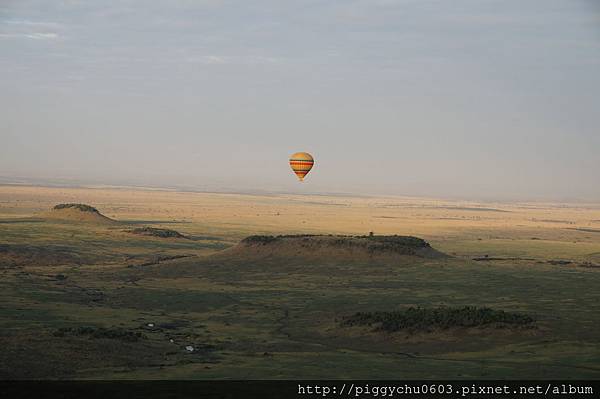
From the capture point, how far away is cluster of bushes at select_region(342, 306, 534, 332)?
40.8 meters

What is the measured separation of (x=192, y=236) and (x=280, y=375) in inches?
3172

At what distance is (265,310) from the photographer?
5056cm

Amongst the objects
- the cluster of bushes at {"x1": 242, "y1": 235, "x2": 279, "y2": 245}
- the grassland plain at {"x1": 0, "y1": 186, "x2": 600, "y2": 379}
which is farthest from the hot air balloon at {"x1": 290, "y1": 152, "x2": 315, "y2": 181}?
the cluster of bushes at {"x1": 242, "y1": 235, "x2": 279, "y2": 245}

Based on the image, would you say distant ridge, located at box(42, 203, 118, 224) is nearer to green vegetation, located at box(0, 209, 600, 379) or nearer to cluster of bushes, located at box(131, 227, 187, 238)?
cluster of bushes, located at box(131, 227, 187, 238)

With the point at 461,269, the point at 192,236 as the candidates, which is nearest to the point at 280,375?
the point at 461,269

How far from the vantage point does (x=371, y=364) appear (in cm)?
3272

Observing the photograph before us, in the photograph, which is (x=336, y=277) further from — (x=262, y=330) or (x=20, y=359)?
(x=20, y=359)

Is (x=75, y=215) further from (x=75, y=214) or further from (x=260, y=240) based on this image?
(x=260, y=240)

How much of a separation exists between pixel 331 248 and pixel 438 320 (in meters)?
31.5

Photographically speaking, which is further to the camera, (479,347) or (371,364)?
(479,347)

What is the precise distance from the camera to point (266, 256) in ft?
238

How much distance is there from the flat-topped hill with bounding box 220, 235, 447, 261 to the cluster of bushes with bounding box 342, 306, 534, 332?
27982 millimetres

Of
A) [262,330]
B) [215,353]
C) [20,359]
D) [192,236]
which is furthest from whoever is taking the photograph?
[192,236]

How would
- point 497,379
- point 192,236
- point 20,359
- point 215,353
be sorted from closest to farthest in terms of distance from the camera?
point 497,379 → point 20,359 → point 215,353 → point 192,236
